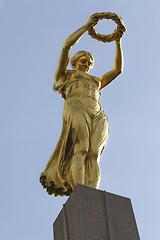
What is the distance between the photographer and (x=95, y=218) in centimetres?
612

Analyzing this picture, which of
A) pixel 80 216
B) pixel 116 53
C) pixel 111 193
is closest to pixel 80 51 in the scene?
pixel 116 53

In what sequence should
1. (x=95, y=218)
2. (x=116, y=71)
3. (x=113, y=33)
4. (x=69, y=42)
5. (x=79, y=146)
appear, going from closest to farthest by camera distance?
(x=95, y=218) → (x=79, y=146) → (x=69, y=42) → (x=113, y=33) → (x=116, y=71)

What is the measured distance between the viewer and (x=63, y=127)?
798 centimetres

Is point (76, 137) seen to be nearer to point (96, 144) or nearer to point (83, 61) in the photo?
point (96, 144)

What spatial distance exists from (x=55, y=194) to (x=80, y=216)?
5.36 feet

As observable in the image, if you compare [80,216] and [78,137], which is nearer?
[80,216]

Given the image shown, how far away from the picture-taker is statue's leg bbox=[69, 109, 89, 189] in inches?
285

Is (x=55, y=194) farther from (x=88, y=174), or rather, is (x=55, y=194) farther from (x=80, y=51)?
(x=80, y=51)

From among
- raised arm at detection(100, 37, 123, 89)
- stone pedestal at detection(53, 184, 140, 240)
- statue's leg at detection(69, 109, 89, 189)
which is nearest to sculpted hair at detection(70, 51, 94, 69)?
raised arm at detection(100, 37, 123, 89)

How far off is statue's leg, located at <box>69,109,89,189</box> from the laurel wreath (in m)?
1.66

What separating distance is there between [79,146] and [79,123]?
0.40 meters

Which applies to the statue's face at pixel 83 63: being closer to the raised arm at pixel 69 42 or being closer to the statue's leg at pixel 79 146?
the raised arm at pixel 69 42

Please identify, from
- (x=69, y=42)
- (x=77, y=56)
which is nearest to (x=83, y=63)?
(x=77, y=56)

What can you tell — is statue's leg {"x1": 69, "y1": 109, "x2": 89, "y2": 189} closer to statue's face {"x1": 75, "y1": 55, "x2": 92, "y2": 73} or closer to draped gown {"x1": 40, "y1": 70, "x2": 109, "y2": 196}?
draped gown {"x1": 40, "y1": 70, "x2": 109, "y2": 196}
